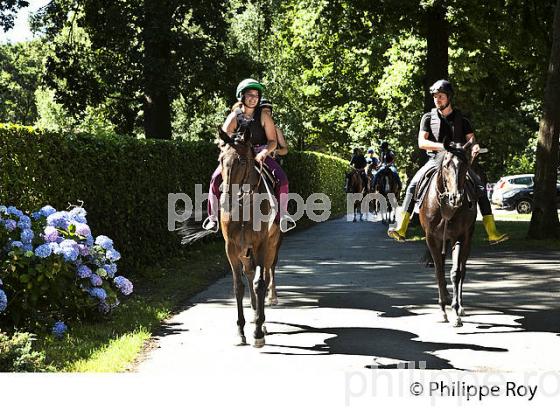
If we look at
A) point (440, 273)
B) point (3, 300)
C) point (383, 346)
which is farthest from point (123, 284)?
point (440, 273)

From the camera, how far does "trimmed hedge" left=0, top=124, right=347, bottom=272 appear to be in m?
10.8

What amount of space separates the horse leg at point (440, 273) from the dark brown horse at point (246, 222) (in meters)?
2.28

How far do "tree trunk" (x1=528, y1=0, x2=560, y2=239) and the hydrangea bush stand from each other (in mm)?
13565

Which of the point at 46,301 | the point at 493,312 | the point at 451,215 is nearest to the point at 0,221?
the point at 46,301

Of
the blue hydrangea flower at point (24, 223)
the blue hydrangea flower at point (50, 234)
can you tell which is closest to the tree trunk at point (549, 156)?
the blue hydrangea flower at point (50, 234)

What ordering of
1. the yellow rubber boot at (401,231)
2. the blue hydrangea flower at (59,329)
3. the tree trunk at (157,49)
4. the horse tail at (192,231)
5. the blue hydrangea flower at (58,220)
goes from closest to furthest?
the blue hydrangea flower at (59,329), the blue hydrangea flower at (58,220), the yellow rubber boot at (401,231), the horse tail at (192,231), the tree trunk at (157,49)

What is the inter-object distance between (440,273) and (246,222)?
2.90 meters

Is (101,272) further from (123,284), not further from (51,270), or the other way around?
(51,270)

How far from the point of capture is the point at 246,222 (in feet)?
30.2

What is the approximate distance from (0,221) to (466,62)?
3123cm

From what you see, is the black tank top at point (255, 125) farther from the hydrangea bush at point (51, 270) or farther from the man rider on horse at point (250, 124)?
the hydrangea bush at point (51, 270)

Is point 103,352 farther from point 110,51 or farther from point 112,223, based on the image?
point 110,51

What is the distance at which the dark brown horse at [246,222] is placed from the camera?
8781 mm

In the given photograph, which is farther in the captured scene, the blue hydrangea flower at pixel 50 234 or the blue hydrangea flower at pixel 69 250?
the blue hydrangea flower at pixel 50 234
